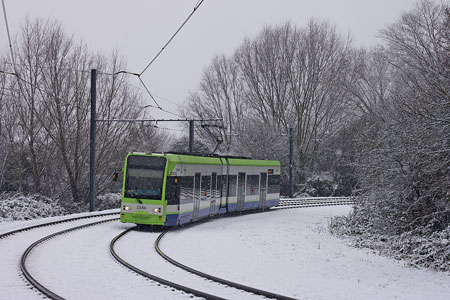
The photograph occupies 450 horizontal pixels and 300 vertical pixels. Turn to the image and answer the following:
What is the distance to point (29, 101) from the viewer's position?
30984 millimetres

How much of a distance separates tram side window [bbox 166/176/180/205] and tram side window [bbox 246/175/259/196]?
27.3 feet

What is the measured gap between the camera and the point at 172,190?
1923cm

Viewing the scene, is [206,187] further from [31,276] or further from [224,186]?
[31,276]

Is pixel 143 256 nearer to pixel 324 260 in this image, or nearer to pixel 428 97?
pixel 324 260

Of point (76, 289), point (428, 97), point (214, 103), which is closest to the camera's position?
point (76, 289)

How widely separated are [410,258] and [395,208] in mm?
2898

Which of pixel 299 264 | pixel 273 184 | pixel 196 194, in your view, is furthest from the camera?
pixel 273 184

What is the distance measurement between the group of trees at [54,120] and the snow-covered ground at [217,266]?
12.4 metres

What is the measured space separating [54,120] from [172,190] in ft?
48.7

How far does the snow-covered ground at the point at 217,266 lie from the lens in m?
9.88

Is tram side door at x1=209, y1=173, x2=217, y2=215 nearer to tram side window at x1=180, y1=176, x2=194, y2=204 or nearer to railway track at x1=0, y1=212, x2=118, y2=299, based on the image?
tram side window at x1=180, y1=176, x2=194, y2=204

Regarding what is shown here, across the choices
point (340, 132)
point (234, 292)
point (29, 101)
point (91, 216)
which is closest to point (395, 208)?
point (234, 292)

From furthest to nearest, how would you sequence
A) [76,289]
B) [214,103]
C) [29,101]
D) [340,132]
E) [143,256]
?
[214,103], [340,132], [29,101], [143,256], [76,289]

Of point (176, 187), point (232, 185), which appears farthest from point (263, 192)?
point (176, 187)
